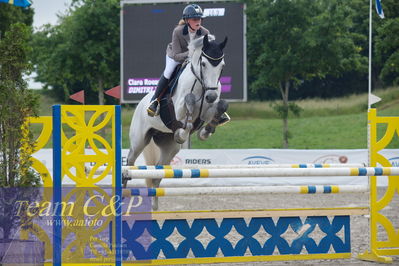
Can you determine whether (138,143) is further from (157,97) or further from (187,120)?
(187,120)

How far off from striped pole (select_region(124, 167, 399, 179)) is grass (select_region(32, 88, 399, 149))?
533 inches

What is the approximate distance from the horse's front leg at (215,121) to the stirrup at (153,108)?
18.2 inches

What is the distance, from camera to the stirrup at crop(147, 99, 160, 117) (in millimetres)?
5863

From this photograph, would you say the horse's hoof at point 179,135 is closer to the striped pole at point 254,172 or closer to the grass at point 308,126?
the striped pole at point 254,172

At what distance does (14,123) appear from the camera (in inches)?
161

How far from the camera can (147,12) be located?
12945 mm

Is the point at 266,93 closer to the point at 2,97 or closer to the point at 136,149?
the point at 136,149

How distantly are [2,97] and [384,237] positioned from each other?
13.0 feet

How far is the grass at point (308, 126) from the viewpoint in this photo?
2127 cm

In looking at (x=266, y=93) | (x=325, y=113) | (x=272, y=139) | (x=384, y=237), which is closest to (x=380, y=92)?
(x=325, y=113)

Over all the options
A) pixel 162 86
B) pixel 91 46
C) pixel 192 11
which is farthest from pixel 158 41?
pixel 192 11

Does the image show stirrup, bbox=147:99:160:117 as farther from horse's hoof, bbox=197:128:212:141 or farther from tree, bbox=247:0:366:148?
tree, bbox=247:0:366:148

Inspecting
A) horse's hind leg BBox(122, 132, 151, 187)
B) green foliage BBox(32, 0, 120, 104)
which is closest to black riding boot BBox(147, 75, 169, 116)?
horse's hind leg BBox(122, 132, 151, 187)

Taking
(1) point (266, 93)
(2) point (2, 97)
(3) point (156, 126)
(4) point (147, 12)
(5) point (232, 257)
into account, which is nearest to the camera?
(2) point (2, 97)
